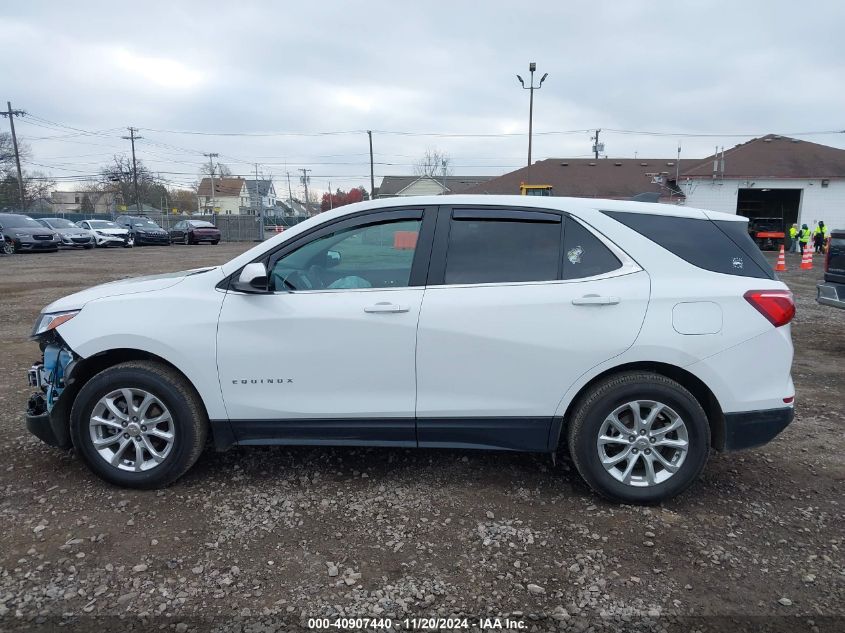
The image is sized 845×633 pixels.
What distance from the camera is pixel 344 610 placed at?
2.59 m

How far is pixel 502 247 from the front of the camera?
3.51 m

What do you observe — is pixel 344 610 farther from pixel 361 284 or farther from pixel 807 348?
pixel 807 348

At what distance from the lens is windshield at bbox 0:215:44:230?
24781mm

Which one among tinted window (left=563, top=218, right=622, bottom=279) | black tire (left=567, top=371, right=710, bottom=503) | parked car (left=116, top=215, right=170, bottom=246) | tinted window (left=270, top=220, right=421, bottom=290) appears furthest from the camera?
parked car (left=116, top=215, right=170, bottom=246)

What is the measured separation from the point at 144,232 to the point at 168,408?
33.4 meters

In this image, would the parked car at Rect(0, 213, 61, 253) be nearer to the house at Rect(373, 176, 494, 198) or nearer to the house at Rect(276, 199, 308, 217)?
the house at Rect(373, 176, 494, 198)

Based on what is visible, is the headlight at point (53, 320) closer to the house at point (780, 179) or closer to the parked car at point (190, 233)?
the house at point (780, 179)

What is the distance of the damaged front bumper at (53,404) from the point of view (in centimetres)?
359

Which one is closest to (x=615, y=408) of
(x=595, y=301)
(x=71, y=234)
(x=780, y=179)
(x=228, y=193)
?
(x=595, y=301)

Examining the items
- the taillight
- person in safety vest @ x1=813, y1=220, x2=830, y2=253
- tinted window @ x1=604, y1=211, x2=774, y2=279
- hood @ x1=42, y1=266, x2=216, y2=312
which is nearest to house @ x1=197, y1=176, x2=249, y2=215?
person in safety vest @ x1=813, y1=220, x2=830, y2=253

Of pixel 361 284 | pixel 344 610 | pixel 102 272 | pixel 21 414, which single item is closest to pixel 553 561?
pixel 344 610

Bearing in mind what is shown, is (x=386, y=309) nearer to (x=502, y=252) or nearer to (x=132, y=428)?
(x=502, y=252)

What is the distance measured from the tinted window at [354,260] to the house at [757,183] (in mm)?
27707

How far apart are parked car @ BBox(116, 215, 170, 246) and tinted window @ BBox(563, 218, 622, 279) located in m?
33.6
